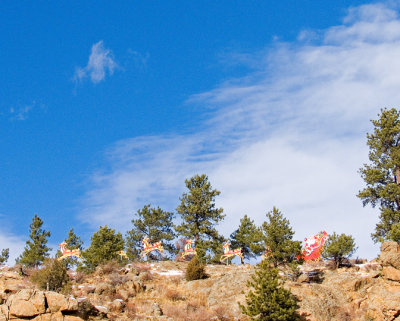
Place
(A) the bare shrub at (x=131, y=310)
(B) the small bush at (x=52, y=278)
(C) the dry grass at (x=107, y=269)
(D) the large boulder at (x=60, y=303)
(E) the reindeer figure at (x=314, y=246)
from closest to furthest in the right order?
(D) the large boulder at (x=60, y=303) → (A) the bare shrub at (x=131, y=310) → (B) the small bush at (x=52, y=278) → (C) the dry grass at (x=107, y=269) → (E) the reindeer figure at (x=314, y=246)

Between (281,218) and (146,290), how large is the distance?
13.9 meters

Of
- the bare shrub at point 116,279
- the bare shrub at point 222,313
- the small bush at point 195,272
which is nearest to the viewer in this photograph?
the bare shrub at point 222,313

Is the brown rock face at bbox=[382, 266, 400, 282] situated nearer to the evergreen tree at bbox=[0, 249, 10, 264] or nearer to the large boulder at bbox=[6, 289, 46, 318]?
the large boulder at bbox=[6, 289, 46, 318]

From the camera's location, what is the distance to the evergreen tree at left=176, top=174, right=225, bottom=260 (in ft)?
186

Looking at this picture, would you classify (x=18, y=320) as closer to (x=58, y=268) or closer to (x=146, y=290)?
(x=58, y=268)

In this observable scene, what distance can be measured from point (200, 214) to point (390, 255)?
27.8m

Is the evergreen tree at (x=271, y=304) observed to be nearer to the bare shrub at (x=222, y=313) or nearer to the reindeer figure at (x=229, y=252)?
the bare shrub at (x=222, y=313)

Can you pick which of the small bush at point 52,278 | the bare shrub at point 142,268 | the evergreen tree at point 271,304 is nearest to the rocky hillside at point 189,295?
the bare shrub at point 142,268

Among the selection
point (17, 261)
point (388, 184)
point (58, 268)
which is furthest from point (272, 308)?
point (17, 261)

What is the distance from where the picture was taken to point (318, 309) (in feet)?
109

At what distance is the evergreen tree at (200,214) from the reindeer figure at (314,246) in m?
12.1

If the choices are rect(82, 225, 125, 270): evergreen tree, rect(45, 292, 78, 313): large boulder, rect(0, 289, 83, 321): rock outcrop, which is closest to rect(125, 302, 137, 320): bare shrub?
rect(0, 289, 83, 321): rock outcrop

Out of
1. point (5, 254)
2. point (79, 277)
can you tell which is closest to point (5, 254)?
point (5, 254)

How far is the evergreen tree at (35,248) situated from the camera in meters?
58.0
